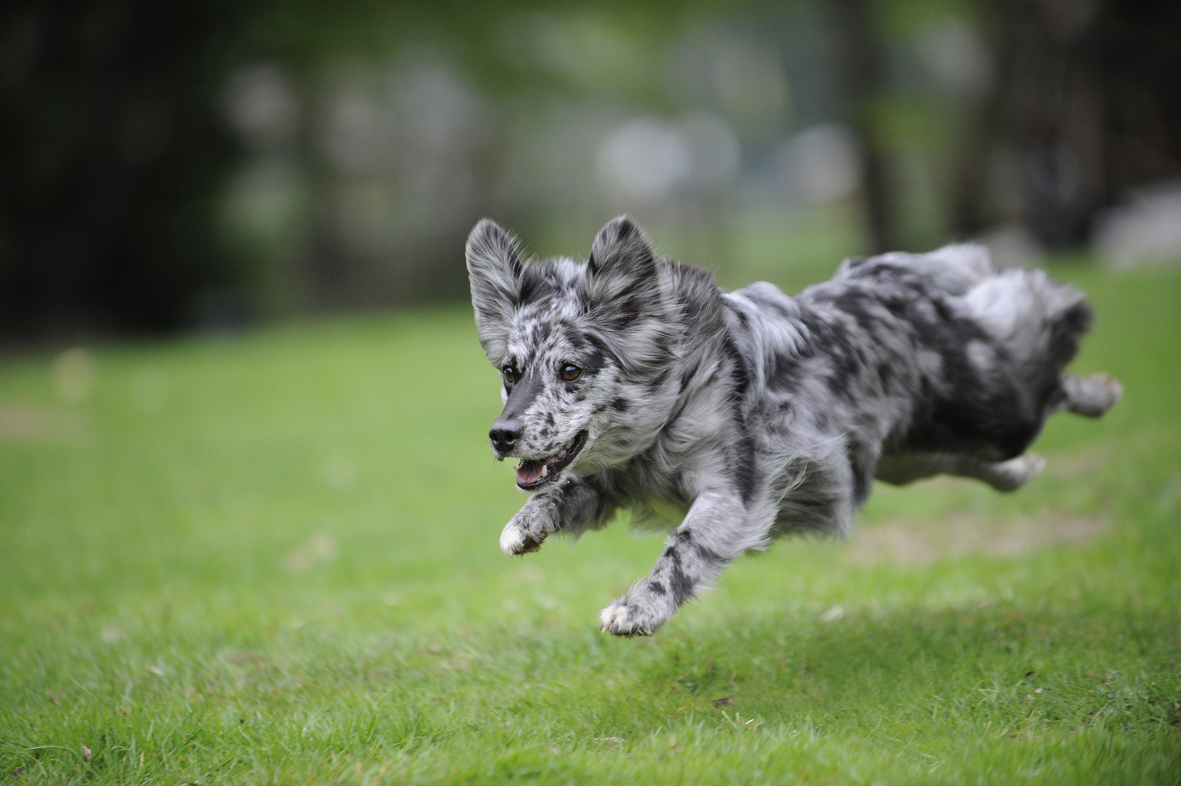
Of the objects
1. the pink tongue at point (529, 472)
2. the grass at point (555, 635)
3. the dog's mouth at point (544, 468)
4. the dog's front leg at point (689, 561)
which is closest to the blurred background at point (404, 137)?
the grass at point (555, 635)

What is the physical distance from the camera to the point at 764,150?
5841cm

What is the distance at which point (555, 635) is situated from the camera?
5.56 meters

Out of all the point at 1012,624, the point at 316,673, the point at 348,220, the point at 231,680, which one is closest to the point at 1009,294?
the point at 1012,624

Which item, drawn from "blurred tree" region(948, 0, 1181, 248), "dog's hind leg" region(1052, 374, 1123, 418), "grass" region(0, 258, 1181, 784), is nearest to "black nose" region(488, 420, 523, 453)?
"grass" region(0, 258, 1181, 784)

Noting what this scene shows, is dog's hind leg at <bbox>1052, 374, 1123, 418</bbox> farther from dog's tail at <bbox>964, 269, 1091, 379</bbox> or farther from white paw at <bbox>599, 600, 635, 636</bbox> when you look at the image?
white paw at <bbox>599, 600, 635, 636</bbox>

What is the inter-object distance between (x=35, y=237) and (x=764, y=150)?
42.7 meters

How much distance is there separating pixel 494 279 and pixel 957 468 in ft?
8.94

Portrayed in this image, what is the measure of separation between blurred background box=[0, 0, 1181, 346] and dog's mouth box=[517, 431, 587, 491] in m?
16.5

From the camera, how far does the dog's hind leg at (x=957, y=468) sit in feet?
17.4

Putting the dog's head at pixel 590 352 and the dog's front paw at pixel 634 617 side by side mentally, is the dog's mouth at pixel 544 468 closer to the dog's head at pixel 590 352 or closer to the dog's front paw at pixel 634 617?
the dog's head at pixel 590 352

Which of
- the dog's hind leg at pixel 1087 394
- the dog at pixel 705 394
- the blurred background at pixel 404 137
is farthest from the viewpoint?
the blurred background at pixel 404 137

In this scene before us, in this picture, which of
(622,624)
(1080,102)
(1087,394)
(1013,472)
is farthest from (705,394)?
(1080,102)

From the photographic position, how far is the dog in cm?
413

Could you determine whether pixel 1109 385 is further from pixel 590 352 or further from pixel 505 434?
pixel 505 434
